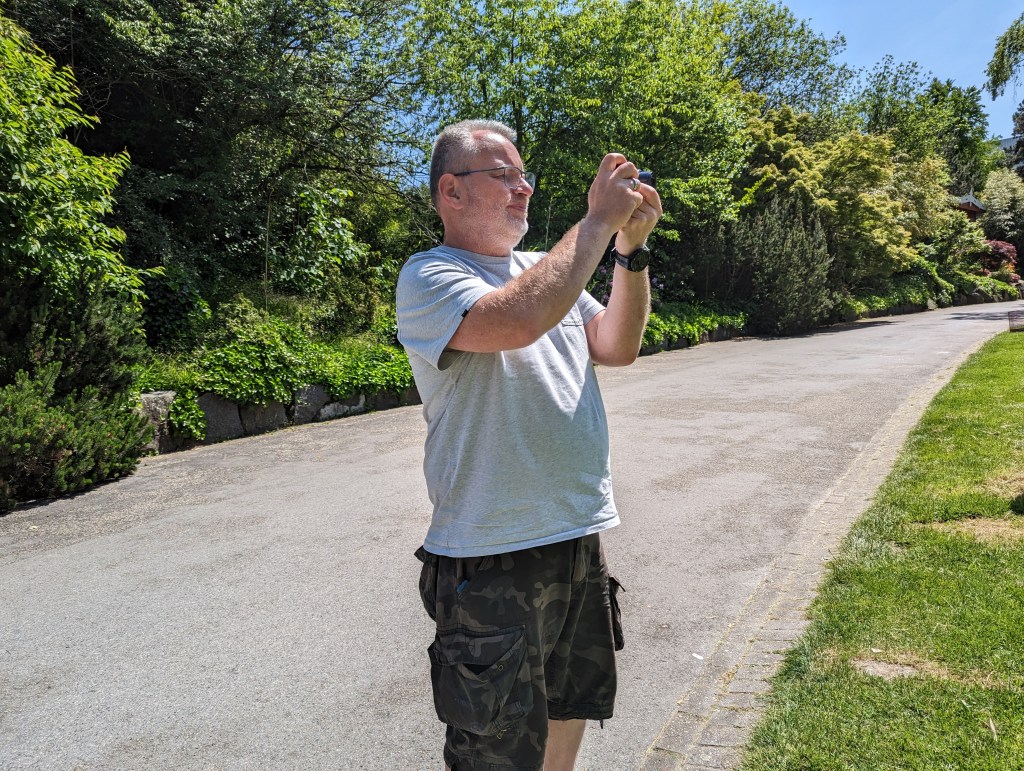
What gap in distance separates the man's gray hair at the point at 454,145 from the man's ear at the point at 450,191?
0.06 feet

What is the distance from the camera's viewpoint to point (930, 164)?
3419 cm

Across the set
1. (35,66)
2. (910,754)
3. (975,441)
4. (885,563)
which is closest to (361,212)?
(35,66)

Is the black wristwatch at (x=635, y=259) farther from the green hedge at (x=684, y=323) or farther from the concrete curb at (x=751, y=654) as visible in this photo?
the green hedge at (x=684, y=323)

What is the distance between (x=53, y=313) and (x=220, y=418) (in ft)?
8.37

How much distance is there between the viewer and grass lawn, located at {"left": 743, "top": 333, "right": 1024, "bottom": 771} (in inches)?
98.0

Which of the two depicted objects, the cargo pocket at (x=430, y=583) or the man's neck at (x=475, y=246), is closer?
the cargo pocket at (x=430, y=583)

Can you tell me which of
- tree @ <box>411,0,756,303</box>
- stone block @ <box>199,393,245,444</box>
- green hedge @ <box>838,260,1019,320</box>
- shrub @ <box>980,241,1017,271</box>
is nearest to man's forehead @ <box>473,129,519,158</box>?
stone block @ <box>199,393,245,444</box>

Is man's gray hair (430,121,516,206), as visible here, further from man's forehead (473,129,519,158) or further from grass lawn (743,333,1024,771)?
grass lawn (743,333,1024,771)

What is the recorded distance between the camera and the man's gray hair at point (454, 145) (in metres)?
1.96

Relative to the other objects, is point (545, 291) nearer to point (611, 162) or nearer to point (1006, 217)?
point (611, 162)

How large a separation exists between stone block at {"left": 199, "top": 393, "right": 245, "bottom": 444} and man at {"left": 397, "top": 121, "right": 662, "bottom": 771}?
807cm

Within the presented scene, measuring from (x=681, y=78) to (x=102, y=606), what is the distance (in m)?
19.3

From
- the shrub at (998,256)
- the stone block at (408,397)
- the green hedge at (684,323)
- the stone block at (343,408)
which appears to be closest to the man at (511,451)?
the stone block at (343,408)

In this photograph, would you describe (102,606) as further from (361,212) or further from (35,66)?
(361,212)
